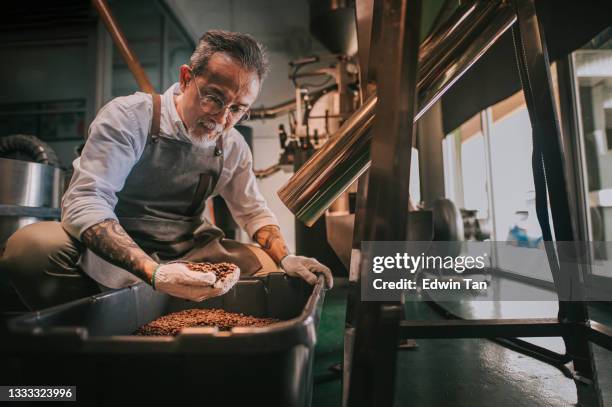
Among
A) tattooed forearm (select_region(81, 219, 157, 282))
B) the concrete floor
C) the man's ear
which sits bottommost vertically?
the concrete floor

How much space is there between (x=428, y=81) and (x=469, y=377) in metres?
0.74

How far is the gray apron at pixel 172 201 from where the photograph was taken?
1.00 m

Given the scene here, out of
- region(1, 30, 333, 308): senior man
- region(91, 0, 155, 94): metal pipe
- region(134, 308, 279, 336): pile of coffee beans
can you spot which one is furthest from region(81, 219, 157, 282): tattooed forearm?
region(91, 0, 155, 94): metal pipe

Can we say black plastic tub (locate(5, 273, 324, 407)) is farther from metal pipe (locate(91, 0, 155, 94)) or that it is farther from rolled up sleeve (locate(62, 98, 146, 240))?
metal pipe (locate(91, 0, 155, 94))

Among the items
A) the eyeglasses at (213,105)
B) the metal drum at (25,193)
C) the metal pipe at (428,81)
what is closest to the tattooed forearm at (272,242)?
the eyeglasses at (213,105)

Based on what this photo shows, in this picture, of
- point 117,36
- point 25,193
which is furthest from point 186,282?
point 25,193

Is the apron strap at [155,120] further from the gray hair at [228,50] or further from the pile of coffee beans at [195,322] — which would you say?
the pile of coffee beans at [195,322]

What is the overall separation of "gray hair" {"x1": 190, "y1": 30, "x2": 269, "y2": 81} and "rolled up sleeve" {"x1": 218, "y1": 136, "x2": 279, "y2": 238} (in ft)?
1.06

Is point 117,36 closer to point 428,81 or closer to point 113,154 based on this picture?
point 113,154

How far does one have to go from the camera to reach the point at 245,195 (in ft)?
3.97

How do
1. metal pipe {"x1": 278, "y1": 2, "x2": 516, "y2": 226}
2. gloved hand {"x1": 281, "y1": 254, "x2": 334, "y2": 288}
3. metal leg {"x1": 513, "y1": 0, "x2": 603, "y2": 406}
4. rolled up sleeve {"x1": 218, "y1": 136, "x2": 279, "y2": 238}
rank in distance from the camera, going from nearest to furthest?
metal pipe {"x1": 278, "y1": 2, "x2": 516, "y2": 226}
metal leg {"x1": 513, "y1": 0, "x2": 603, "y2": 406}
gloved hand {"x1": 281, "y1": 254, "x2": 334, "y2": 288}
rolled up sleeve {"x1": 218, "y1": 136, "x2": 279, "y2": 238}

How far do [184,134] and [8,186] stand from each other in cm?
106

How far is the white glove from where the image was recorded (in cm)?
63

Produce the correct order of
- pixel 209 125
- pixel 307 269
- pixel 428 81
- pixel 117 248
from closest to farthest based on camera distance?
pixel 428 81
pixel 117 248
pixel 307 269
pixel 209 125
